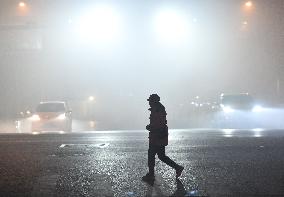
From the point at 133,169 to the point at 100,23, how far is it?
35940 millimetres

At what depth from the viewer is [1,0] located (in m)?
50.4

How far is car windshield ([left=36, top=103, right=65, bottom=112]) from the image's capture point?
1016 inches

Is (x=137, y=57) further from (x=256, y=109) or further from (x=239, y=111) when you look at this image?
(x=239, y=111)

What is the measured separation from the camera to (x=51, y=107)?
85.4ft

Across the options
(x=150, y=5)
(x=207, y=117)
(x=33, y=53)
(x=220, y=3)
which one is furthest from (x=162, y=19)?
(x=207, y=117)

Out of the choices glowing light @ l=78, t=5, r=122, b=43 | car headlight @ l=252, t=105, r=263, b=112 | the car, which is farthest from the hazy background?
car headlight @ l=252, t=105, r=263, b=112

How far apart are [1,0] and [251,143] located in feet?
126

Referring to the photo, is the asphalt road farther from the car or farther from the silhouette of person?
the car

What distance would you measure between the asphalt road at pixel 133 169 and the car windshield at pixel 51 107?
7.28 metres

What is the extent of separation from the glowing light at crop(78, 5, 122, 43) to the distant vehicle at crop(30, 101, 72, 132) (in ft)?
70.1

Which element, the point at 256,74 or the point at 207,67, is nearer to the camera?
the point at 256,74

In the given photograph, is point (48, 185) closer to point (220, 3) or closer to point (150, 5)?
point (150, 5)

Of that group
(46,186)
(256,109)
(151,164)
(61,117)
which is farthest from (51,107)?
(46,186)

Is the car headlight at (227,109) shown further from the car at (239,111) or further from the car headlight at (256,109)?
the car headlight at (256,109)
